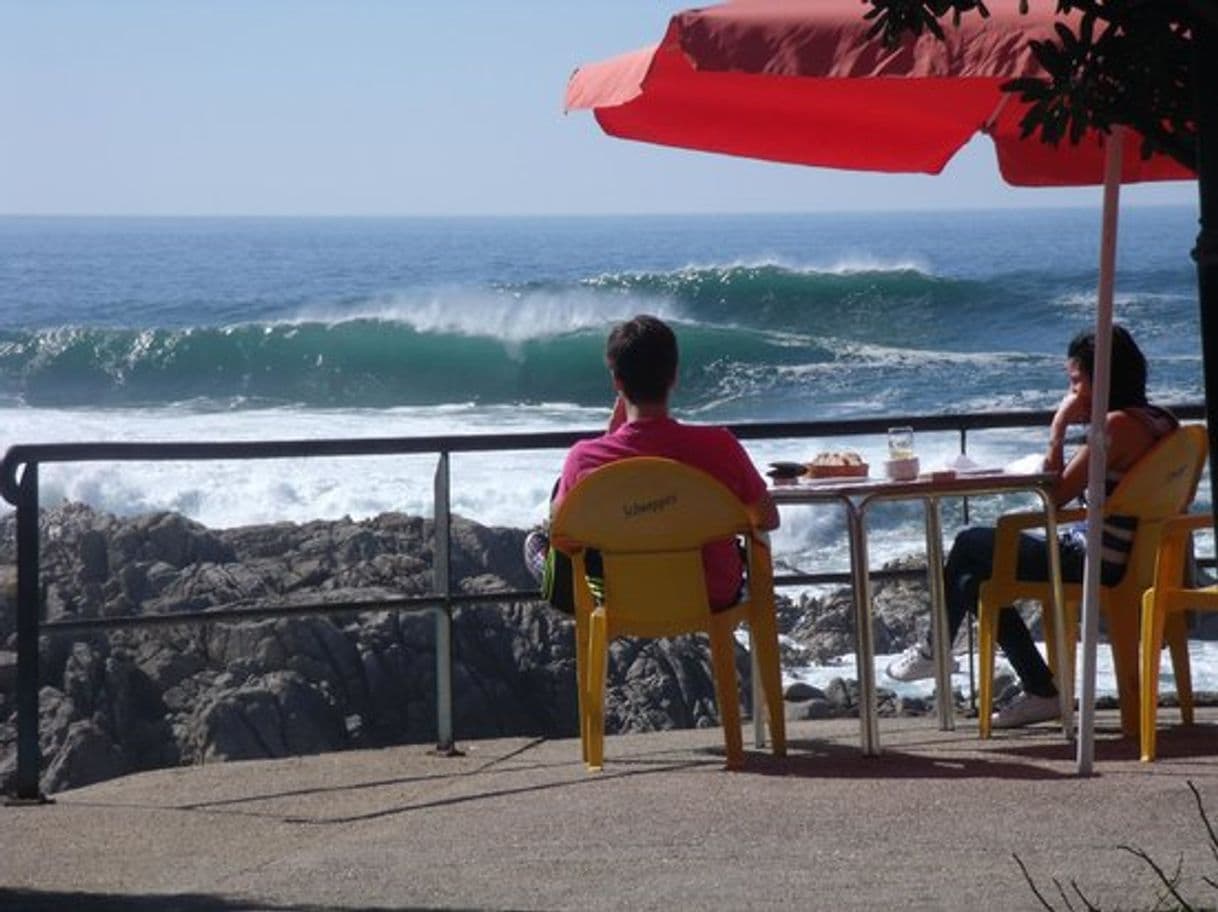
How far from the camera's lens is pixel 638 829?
21.7ft

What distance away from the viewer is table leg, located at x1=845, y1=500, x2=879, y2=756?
766 centimetres

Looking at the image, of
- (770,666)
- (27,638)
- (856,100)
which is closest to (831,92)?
(856,100)

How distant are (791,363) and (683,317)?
4.66 m

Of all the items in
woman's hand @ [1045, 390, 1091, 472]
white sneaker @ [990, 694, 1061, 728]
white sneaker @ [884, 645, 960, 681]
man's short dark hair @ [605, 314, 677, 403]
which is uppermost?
man's short dark hair @ [605, 314, 677, 403]

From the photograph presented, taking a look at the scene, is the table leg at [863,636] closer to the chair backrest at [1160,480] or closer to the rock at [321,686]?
the chair backrest at [1160,480]

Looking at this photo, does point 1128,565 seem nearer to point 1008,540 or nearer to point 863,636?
point 1008,540

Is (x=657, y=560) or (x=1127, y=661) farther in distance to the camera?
(x=1127, y=661)

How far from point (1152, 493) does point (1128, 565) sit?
0.23 m

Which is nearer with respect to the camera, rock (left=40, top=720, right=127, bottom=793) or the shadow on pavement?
the shadow on pavement

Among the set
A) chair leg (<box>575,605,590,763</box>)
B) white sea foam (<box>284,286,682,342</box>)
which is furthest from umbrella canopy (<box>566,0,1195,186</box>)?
white sea foam (<box>284,286,682,342</box>)

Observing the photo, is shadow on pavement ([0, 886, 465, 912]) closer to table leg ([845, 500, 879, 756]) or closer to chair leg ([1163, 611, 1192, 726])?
table leg ([845, 500, 879, 756])

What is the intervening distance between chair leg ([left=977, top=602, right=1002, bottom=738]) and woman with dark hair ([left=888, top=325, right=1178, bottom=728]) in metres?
0.08

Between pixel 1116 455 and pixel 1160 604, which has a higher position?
pixel 1116 455

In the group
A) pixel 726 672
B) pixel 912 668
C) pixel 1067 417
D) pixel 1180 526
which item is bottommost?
pixel 912 668
